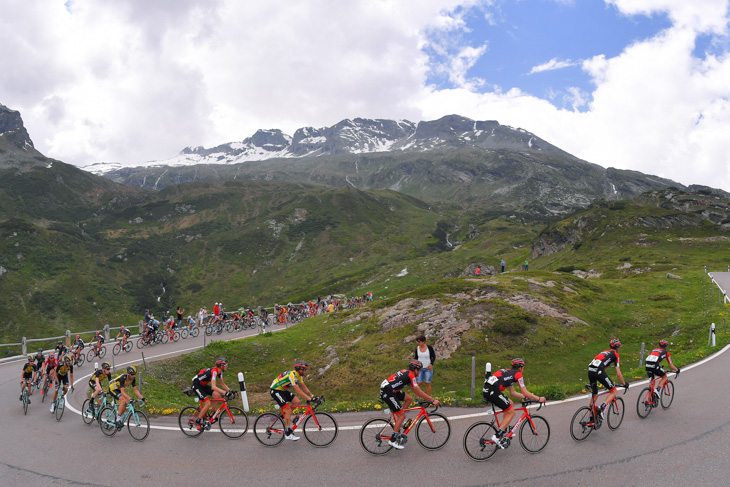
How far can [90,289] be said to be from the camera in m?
114

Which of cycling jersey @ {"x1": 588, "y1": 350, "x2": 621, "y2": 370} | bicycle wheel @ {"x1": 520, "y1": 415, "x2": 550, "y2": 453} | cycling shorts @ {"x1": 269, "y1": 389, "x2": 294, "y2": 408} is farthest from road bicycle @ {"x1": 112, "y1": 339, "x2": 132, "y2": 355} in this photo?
cycling jersey @ {"x1": 588, "y1": 350, "x2": 621, "y2": 370}

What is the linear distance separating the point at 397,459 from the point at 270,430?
3.88 m

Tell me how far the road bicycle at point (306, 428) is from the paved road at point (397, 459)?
0.94ft

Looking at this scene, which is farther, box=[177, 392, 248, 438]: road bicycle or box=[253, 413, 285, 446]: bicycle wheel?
box=[177, 392, 248, 438]: road bicycle

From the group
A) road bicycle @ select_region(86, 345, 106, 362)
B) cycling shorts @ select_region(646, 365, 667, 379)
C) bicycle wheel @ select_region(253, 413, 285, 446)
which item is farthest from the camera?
road bicycle @ select_region(86, 345, 106, 362)

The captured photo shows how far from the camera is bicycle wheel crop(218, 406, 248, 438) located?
12352mm

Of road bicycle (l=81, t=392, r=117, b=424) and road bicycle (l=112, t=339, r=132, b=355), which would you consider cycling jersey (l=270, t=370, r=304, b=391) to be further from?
road bicycle (l=112, t=339, r=132, b=355)

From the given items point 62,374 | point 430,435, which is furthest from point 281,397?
point 62,374

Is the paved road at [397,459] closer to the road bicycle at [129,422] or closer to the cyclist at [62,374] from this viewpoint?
the road bicycle at [129,422]

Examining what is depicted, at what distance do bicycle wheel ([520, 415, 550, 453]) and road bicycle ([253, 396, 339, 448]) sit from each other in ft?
16.9

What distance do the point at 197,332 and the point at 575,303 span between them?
1371 inches

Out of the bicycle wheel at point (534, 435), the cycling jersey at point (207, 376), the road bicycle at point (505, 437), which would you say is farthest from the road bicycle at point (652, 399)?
the cycling jersey at point (207, 376)

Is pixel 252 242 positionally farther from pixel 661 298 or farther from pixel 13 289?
pixel 661 298

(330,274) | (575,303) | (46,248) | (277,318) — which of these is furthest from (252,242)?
(575,303)
